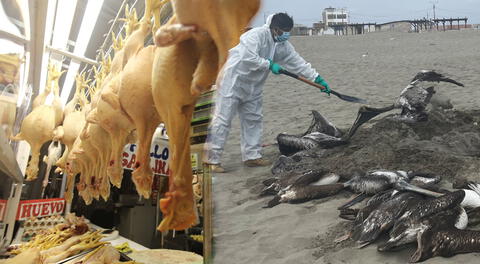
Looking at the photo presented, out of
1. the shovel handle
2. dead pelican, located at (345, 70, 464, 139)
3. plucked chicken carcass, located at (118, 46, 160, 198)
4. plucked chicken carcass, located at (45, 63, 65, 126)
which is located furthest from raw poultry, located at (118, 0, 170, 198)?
dead pelican, located at (345, 70, 464, 139)

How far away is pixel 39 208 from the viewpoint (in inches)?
96.8

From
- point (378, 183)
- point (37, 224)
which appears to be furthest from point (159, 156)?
point (37, 224)

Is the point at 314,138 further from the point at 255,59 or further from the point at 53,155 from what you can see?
the point at 53,155

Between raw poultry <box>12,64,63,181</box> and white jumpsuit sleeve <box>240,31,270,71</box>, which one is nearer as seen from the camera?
white jumpsuit sleeve <box>240,31,270,71</box>

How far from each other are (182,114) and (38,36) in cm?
162

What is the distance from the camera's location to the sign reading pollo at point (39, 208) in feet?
7.85

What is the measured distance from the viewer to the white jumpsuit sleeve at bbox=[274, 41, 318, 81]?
170cm

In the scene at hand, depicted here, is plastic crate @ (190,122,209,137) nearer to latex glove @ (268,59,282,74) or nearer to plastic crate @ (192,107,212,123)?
plastic crate @ (192,107,212,123)

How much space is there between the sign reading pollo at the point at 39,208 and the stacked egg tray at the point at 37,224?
4 cm

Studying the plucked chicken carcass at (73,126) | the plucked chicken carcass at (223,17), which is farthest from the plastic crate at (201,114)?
the plucked chicken carcass at (73,126)

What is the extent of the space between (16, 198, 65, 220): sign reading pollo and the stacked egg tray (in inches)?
1.5

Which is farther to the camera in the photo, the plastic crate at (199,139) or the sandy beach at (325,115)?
the sandy beach at (325,115)

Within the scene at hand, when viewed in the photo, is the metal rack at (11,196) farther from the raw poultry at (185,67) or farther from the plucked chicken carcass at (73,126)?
the raw poultry at (185,67)

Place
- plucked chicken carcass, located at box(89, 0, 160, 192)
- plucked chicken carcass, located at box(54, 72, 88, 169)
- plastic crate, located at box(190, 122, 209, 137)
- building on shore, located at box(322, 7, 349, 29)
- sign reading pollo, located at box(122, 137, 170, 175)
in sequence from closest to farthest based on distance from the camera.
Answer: plastic crate, located at box(190, 122, 209, 137) → plucked chicken carcass, located at box(89, 0, 160, 192) → sign reading pollo, located at box(122, 137, 170, 175) → plucked chicken carcass, located at box(54, 72, 88, 169) → building on shore, located at box(322, 7, 349, 29)
